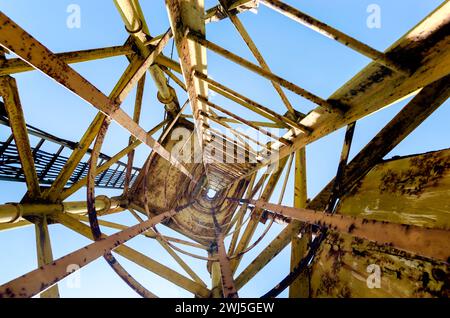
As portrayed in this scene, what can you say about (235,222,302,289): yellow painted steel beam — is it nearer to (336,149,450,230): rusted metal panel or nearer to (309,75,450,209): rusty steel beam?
(336,149,450,230): rusted metal panel

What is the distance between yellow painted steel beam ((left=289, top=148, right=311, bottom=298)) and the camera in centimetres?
292

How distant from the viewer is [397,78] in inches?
83.6

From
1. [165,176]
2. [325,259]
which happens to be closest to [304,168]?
[325,259]

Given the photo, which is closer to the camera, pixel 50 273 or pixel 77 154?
pixel 50 273

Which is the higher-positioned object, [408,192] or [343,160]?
[343,160]

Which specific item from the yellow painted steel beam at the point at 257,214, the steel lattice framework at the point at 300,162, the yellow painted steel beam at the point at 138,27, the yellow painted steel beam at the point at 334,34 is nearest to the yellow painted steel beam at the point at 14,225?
the steel lattice framework at the point at 300,162

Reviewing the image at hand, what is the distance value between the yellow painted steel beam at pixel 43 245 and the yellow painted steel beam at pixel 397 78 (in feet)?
12.2

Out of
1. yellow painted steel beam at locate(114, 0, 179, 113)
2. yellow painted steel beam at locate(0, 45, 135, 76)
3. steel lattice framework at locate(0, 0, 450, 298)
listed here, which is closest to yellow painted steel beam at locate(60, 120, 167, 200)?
steel lattice framework at locate(0, 0, 450, 298)

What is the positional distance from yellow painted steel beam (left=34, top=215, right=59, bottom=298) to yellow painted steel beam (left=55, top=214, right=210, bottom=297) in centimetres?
27

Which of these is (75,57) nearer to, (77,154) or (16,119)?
(16,119)

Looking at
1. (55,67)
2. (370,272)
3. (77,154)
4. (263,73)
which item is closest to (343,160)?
(370,272)

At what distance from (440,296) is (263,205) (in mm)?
2456

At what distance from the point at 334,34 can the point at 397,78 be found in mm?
716

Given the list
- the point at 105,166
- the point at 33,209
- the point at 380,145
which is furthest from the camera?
the point at 105,166
